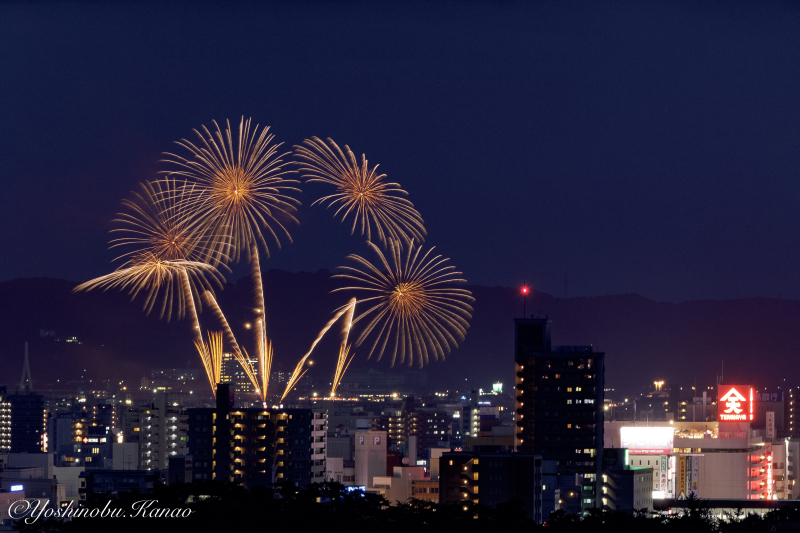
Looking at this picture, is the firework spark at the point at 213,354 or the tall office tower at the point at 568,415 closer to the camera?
the firework spark at the point at 213,354

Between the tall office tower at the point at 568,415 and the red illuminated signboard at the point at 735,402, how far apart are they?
3288cm

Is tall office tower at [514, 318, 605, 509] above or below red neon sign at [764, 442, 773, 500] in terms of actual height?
above

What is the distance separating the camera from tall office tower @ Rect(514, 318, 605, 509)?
76.3 m

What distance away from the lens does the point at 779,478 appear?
106250 mm

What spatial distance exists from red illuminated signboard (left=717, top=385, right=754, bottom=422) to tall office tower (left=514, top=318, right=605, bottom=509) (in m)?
32.9

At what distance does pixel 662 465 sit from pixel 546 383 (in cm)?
2095

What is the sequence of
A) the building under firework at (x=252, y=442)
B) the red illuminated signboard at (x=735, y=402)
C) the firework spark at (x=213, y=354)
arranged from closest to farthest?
1. the firework spark at (x=213, y=354)
2. the building under firework at (x=252, y=442)
3. the red illuminated signboard at (x=735, y=402)

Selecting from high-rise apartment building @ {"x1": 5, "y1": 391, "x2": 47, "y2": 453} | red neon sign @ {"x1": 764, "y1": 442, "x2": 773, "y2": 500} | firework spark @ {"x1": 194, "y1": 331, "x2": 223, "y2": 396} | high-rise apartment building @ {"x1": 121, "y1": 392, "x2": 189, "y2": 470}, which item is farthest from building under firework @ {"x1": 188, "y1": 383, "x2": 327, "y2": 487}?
high-rise apartment building @ {"x1": 5, "y1": 391, "x2": 47, "y2": 453}

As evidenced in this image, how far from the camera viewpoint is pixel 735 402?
108 metres

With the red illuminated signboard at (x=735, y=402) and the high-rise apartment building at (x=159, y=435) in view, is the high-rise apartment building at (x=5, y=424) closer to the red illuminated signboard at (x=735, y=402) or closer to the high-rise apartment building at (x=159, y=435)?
the high-rise apartment building at (x=159, y=435)

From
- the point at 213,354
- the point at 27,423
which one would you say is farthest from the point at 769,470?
the point at 27,423

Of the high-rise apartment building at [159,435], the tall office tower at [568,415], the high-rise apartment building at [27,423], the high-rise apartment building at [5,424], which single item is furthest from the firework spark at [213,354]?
the high-rise apartment building at [5,424]

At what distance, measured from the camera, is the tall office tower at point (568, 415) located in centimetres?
7631

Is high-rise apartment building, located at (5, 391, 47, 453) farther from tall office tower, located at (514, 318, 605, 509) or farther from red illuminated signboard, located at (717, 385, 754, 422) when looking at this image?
tall office tower, located at (514, 318, 605, 509)
